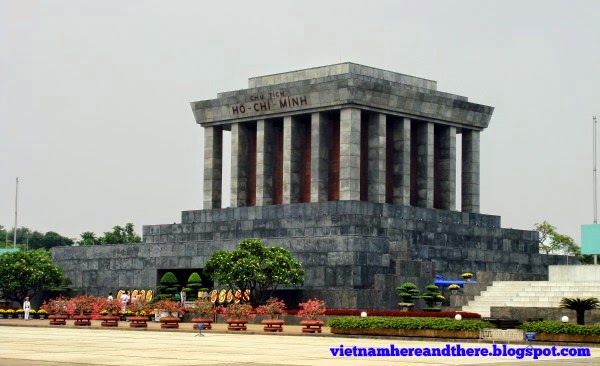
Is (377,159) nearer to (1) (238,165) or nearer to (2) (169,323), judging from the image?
(1) (238,165)

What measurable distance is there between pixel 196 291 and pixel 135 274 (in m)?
8.07

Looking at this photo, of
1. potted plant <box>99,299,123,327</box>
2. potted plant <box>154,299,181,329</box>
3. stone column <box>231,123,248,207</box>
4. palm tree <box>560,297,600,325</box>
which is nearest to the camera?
palm tree <box>560,297,600,325</box>

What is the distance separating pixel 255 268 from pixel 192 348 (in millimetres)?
23474

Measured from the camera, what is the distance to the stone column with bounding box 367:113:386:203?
7681cm

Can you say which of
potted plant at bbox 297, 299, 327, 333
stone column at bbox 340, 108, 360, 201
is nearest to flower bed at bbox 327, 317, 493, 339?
potted plant at bbox 297, 299, 327, 333

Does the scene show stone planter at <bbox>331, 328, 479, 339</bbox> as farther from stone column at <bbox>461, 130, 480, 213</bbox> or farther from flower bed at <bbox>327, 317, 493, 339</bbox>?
stone column at <bbox>461, 130, 480, 213</bbox>

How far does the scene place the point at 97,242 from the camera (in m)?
127

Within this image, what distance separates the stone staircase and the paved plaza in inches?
559

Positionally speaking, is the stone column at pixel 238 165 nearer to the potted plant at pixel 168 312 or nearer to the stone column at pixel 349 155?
the stone column at pixel 349 155

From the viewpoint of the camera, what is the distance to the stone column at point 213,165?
3317 inches

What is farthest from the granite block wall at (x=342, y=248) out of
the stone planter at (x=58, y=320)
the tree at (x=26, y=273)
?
the stone planter at (x=58, y=320)

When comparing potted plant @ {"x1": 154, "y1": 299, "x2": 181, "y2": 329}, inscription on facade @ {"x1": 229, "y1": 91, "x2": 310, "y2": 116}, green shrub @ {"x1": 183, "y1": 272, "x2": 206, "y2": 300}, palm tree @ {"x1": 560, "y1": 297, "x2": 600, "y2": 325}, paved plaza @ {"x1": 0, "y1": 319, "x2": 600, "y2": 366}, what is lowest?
paved plaza @ {"x1": 0, "y1": 319, "x2": 600, "y2": 366}

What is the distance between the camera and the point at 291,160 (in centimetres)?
7844

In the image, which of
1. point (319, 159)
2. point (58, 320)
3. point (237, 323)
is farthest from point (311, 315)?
point (319, 159)
